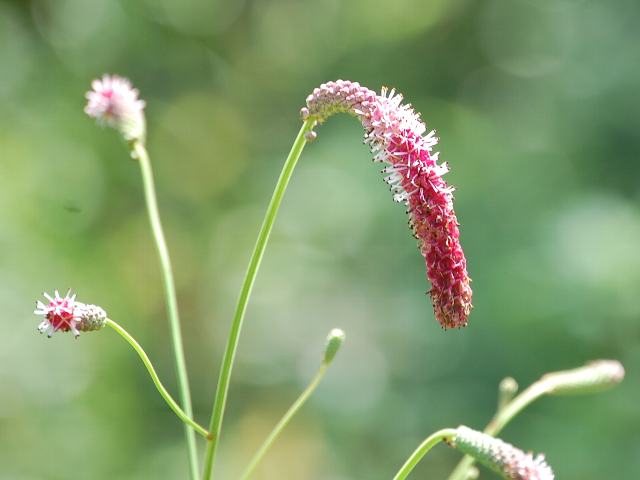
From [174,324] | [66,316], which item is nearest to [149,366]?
[66,316]

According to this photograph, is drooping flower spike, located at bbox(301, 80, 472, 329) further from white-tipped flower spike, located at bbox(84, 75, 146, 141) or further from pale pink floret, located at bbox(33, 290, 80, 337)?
white-tipped flower spike, located at bbox(84, 75, 146, 141)

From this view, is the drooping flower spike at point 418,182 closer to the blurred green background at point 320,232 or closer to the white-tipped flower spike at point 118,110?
the white-tipped flower spike at point 118,110

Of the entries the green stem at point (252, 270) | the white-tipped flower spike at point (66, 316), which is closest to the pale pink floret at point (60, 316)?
the white-tipped flower spike at point (66, 316)

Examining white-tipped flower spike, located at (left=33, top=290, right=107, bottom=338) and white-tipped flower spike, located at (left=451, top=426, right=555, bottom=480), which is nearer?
Result: white-tipped flower spike, located at (left=451, top=426, right=555, bottom=480)

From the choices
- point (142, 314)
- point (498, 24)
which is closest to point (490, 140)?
point (498, 24)

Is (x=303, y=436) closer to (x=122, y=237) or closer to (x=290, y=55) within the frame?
(x=122, y=237)

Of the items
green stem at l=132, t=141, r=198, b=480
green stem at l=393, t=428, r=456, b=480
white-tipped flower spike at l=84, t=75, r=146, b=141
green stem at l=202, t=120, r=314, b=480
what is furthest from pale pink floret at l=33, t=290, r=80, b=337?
white-tipped flower spike at l=84, t=75, r=146, b=141
